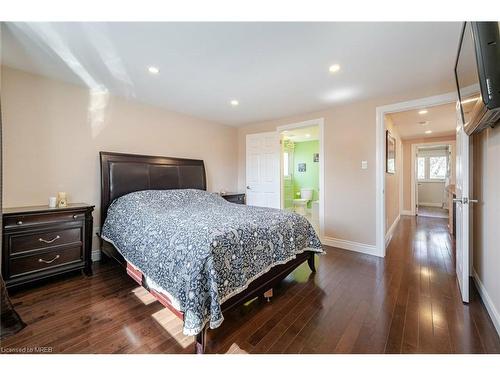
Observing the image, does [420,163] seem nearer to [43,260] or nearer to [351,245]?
[351,245]

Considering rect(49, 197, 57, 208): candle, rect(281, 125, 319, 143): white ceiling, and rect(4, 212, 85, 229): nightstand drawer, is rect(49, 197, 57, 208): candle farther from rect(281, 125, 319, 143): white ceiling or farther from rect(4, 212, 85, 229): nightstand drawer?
rect(281, 125, 319, 143): white ceiling

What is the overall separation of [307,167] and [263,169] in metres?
3.56

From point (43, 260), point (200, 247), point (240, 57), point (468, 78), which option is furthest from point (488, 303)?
point (43, 260)

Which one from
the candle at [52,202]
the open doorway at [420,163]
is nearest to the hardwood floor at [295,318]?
the candle at [52,202]

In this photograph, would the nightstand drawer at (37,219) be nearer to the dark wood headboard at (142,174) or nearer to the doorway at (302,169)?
the dark wood headboard at (142,174)

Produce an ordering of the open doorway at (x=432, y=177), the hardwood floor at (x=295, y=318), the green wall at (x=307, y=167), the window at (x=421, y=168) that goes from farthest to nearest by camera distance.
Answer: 1. the window at (x=421, y=168)
2. the open doorway at (x=432, y=177)
3. the green wall at (x=307, y=167)
4. the hardwood floor at (x=295, y=318)

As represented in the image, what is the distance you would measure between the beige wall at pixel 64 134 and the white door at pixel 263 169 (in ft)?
5.18

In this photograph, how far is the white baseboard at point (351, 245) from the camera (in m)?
3.20

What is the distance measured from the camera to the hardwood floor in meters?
1.44

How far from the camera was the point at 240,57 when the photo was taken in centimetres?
205

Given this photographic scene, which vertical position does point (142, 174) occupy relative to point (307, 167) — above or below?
below
